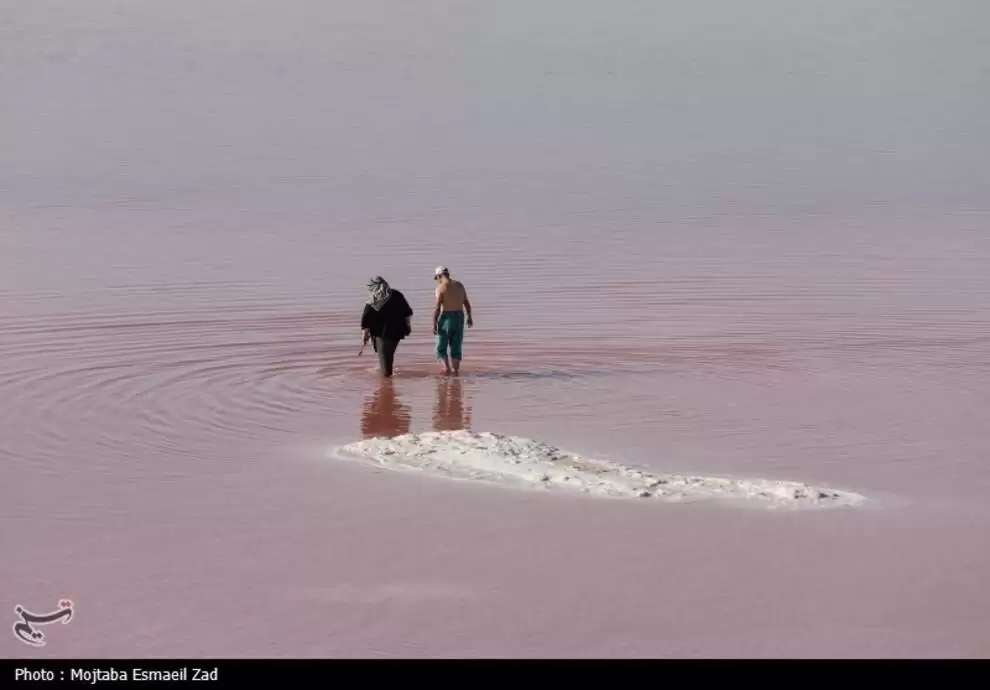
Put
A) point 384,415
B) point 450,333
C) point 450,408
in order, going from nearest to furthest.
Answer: point 384,415 < point 450,408 < point 450,333

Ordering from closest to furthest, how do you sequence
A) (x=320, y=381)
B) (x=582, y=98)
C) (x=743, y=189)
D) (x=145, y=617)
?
(x=145, y=617) < (x=320, y=381) < (x=743, y=189) < (x=582, y=98)

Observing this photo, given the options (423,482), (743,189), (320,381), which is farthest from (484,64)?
(423,482)

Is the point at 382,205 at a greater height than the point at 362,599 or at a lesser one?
greater

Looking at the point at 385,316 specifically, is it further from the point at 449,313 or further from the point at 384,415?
the point at 384,415

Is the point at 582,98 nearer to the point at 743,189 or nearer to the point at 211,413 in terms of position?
the point at 743,189

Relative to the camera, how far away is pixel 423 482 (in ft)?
47.6

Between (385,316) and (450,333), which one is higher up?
(385,316)

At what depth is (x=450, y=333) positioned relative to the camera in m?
19.6

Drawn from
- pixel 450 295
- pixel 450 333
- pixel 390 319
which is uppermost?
pixel 450 295

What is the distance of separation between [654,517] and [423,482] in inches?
85.9

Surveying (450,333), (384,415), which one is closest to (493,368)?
(450,333)

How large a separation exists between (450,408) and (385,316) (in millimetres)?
1704

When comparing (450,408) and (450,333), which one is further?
(450,333)
